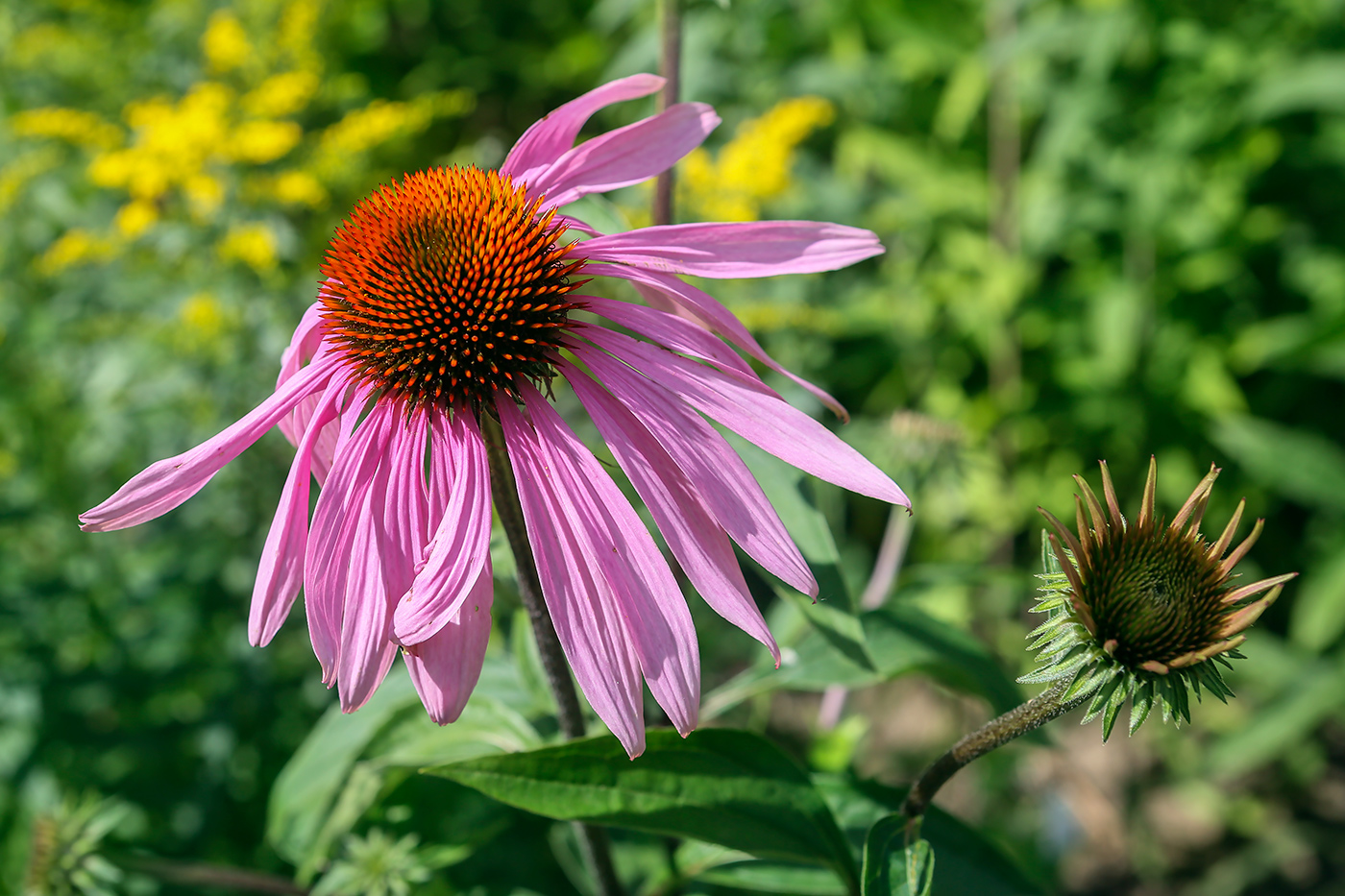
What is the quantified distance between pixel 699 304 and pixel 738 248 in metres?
0.07

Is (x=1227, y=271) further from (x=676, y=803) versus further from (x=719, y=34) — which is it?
(x=676, y=803)

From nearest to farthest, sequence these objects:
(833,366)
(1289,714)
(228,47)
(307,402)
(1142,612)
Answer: (1142,612) < (307,402) < (228,47) < (1289,714) < (833,366)

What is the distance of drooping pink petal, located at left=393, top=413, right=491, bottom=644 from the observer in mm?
622

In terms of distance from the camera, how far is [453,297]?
756mm

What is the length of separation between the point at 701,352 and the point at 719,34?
4.13 ft

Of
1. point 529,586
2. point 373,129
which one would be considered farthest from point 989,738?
point 373,129

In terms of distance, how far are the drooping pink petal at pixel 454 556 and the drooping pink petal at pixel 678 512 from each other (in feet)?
0.32

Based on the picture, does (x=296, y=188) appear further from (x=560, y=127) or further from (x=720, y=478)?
(x=720, y=478)

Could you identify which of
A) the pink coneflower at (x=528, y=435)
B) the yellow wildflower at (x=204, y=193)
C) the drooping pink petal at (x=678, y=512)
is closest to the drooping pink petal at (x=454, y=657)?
the pink coneflower at (x=528, y=435)

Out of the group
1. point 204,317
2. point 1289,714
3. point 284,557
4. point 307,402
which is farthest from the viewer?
point 1289,714

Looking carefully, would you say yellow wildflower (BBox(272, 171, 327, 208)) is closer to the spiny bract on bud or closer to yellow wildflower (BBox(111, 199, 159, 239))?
yellow wildflower (BBox(111, 199, 159, 239))

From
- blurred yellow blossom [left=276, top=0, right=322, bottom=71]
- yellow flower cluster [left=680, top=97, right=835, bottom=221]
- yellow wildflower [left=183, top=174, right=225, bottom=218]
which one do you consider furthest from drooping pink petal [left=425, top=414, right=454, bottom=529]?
blurred yellow blossom [left=276, top=0, right=322, bottom=71]

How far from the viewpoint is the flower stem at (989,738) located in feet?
2.08

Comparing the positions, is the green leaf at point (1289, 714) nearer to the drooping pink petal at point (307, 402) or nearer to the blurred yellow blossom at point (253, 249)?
the drooping pink petal at point (307, 402)
